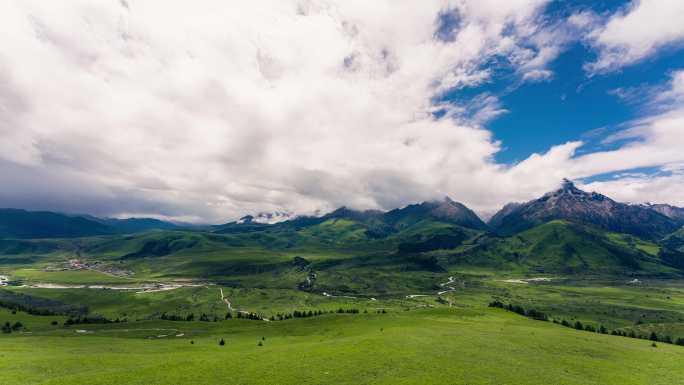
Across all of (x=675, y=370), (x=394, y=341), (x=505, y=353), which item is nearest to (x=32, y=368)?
(x=394, y=341)

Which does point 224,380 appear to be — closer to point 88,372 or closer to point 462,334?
point 88,372

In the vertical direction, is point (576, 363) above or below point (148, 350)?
above

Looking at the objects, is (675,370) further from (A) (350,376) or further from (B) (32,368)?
(B) (32,368)

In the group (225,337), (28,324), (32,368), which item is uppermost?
(32,368)

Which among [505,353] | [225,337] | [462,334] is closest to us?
[505,353]

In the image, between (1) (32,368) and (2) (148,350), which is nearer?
(1) (32,368)

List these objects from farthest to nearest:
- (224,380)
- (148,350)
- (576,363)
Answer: (148,350)
(576,363)
(224,380)
